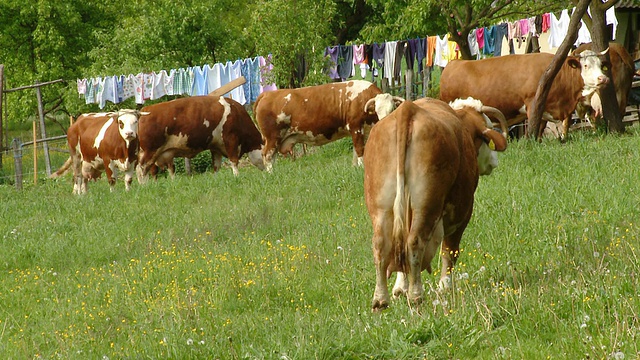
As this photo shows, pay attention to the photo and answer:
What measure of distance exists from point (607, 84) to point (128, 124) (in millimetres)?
9344

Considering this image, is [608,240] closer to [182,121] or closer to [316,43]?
[182,121]

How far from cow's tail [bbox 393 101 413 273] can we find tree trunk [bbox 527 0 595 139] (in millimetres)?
8716

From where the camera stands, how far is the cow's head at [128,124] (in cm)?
1745

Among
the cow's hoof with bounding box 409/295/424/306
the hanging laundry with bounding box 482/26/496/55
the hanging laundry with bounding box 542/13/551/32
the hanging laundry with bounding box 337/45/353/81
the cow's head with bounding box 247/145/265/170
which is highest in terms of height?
the hanging laundry with bounding box 542/13/551/32

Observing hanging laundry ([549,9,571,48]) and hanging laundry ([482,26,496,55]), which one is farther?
hanging laundry ([482,26,496,55])

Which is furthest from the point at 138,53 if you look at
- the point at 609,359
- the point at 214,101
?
the point at 609,359

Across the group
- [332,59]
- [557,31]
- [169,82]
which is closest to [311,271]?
[557,31]

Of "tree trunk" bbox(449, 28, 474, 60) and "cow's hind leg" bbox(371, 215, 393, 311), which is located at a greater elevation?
"tree trunk" bbox(449, 28, 474, 60)

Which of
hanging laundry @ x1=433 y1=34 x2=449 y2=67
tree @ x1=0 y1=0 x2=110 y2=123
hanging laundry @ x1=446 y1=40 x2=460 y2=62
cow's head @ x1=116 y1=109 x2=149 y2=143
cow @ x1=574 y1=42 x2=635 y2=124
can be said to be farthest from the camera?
tree @ x1=0 y1=0 x2=110 y2=123

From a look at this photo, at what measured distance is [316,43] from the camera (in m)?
23.6

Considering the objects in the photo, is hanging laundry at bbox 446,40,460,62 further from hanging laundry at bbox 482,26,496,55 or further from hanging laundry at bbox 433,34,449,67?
hanging laundry at bbox 482,26,496,55

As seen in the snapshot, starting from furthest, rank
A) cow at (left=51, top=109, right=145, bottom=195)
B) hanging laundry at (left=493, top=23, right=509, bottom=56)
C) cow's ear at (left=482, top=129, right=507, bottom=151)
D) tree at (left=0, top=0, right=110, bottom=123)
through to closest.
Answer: tree at (left=0, top=0, right=110, bottom=123), hanging laundry at (left=493, top=23, right=509, bottom=56), cow at (left=51, top=109, right=145, bottom=195), cow's ear at (left=482, top=129, right=507, bottom=151)

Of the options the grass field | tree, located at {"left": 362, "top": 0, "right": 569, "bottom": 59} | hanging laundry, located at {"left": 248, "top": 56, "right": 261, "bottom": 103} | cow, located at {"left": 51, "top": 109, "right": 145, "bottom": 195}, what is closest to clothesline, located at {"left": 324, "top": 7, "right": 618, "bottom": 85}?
tree, located at {"left": 362, "top": 0, "right": 569, "bottom": 59}

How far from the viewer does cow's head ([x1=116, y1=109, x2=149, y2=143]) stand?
57.2 ft
